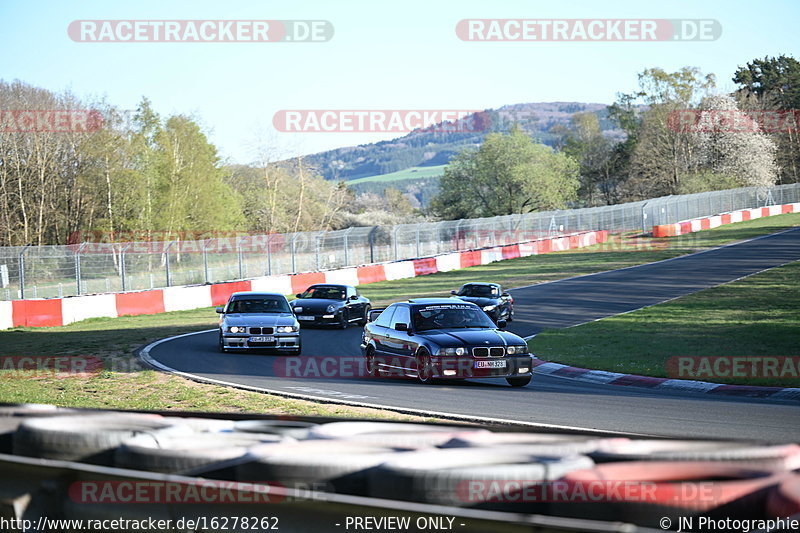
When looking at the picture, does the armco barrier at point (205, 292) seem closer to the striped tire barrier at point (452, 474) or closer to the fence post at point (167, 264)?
the fence post at point (167, 264)

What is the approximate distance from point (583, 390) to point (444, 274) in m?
31.3

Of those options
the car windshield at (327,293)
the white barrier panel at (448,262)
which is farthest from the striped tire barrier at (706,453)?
the white barrier panel at (448,262)

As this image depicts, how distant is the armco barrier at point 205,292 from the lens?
2661cm

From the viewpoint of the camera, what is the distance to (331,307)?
24.5m

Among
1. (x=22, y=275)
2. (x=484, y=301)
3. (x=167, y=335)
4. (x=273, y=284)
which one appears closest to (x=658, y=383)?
(x=484, y=301)

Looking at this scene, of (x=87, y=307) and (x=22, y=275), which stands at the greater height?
(x=22, y=275)

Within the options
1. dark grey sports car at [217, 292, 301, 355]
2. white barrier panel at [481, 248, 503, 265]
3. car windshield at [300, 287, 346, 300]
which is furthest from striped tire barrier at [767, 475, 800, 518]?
white barrier panel at [481, 248, 503, 265]

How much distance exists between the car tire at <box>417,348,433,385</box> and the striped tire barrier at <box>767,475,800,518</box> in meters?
10.7

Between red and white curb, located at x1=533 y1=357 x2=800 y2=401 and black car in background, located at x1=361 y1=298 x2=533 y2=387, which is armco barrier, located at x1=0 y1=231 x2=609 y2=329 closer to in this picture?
black car in background, located at x1=361 y1=298 x2=533 y2=387

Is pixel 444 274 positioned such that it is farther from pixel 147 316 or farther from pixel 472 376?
pixel 472 376

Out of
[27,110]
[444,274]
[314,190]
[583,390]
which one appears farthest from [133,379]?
[314,190]

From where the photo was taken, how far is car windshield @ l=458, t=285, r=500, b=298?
81.9 feet

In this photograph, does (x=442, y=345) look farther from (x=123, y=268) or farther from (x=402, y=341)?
(x=123, y=268)

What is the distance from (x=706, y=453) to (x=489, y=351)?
984 centimetres
